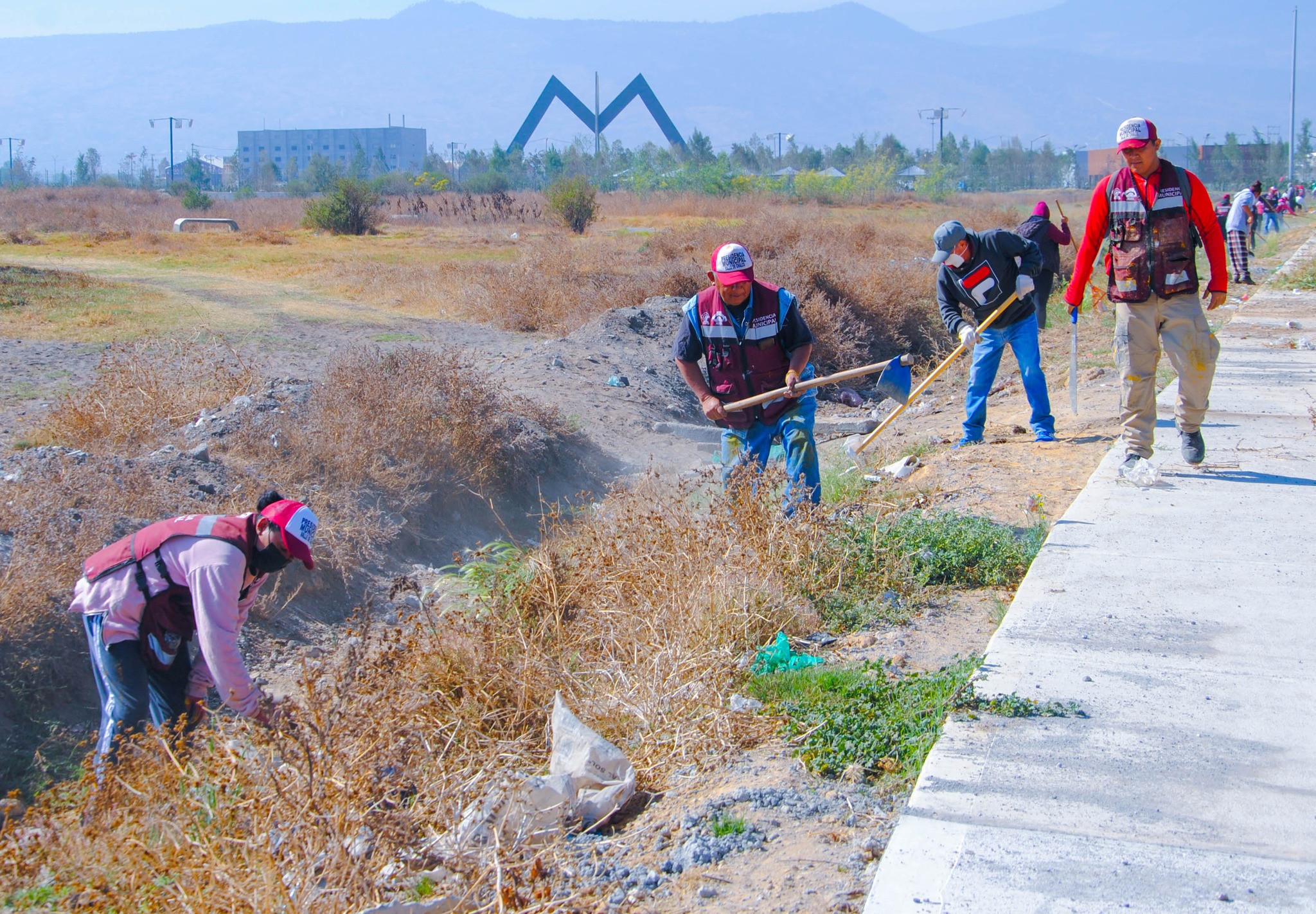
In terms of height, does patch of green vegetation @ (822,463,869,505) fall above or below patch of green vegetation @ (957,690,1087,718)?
above

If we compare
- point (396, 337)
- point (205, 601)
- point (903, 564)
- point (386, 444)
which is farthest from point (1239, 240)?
point (205, 601)

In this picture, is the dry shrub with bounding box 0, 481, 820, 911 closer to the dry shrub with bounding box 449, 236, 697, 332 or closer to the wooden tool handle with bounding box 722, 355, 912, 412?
the wooden tool handle with bounding box 722, 355, 912, 412

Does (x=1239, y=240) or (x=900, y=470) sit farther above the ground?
(x=1239, y=240)

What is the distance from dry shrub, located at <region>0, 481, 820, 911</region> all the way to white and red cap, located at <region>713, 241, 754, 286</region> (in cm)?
110

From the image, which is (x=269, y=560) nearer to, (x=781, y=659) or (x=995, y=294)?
(x=781, y=659)

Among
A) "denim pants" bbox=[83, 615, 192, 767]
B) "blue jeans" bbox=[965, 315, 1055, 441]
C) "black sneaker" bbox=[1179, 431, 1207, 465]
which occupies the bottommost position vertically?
"denim pants" bbox=[83, 615, 192, 767]

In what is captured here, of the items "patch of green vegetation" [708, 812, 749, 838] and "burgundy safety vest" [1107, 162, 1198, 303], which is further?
"burgundy safety vest" [1107, 162, 1198, 303]


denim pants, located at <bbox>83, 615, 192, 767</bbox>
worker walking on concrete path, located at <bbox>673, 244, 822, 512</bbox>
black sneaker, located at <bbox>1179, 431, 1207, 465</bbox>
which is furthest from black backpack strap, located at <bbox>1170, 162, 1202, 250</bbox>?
denim pants, located at <bbox>83, 615, 192, 767</bbox>

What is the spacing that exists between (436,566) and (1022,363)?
447 centimetres

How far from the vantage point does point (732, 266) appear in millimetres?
5555

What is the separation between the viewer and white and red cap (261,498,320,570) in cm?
404

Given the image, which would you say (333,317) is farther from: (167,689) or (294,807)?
(294,807)

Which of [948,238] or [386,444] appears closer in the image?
[948,238]

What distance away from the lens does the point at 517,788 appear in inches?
123
